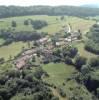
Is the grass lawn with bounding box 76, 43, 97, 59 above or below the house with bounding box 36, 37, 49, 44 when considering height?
above

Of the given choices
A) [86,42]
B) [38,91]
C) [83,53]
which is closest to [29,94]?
[38,91]

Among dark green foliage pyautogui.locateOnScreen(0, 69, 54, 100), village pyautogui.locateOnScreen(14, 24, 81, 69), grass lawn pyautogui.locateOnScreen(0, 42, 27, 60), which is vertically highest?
dark green foliage pyautogui.locateOnScreen(0, 69, 54, 100)

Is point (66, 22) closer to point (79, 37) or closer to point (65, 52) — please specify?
point (79, 37)

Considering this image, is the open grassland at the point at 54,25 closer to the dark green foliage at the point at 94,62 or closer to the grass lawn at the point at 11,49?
the grass lawn at the point at 11,49

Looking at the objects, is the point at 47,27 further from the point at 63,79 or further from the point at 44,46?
the point at 63,79

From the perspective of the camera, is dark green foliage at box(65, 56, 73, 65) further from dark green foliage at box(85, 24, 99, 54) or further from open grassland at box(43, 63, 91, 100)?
dark green foliage at box(85, 24, 99, 54)

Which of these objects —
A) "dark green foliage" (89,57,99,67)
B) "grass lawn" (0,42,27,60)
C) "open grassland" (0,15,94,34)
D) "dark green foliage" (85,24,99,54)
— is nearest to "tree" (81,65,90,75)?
"dark green foliage" (89,57,99,67)
